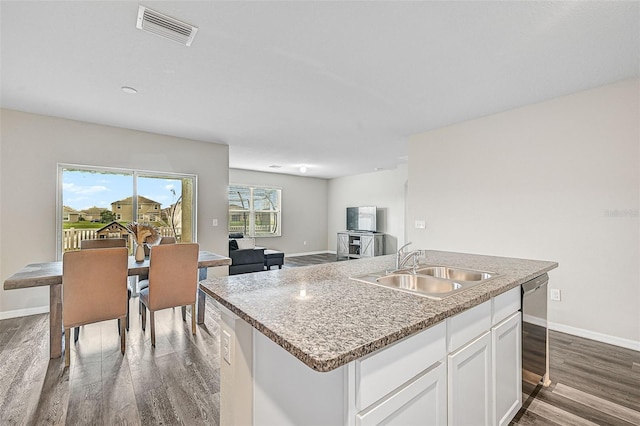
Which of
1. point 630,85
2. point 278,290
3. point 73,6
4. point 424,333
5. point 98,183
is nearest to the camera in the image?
point 424,333

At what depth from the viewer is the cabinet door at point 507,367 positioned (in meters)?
1.53

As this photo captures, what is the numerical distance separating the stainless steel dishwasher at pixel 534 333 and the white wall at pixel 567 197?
145cm

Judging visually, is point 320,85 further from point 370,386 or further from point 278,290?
point 370,386

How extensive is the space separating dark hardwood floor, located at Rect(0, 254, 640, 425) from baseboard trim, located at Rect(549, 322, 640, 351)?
0.27 feet

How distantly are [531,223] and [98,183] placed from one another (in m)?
5.67

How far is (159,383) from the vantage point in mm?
2146

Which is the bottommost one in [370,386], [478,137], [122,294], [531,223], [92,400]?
[92,400]

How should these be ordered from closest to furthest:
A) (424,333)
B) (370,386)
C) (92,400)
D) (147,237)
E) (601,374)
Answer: (370,386), (424,333), (92,400), (601,374), (147,237)

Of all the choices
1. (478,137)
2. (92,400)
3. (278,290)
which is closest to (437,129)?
(478,137)

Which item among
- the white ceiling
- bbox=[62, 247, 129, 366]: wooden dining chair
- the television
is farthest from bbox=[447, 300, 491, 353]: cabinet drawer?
the television

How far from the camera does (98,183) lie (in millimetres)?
→ 4145

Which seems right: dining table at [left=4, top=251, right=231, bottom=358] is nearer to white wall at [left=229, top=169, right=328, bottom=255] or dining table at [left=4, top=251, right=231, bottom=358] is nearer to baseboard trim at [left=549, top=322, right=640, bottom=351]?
baseboard trim at [left=549, top=322, right=640, bottom=351]

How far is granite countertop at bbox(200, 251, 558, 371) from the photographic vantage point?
0.83m

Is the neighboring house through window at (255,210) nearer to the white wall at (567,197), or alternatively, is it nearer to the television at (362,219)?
the television at (362,219)
